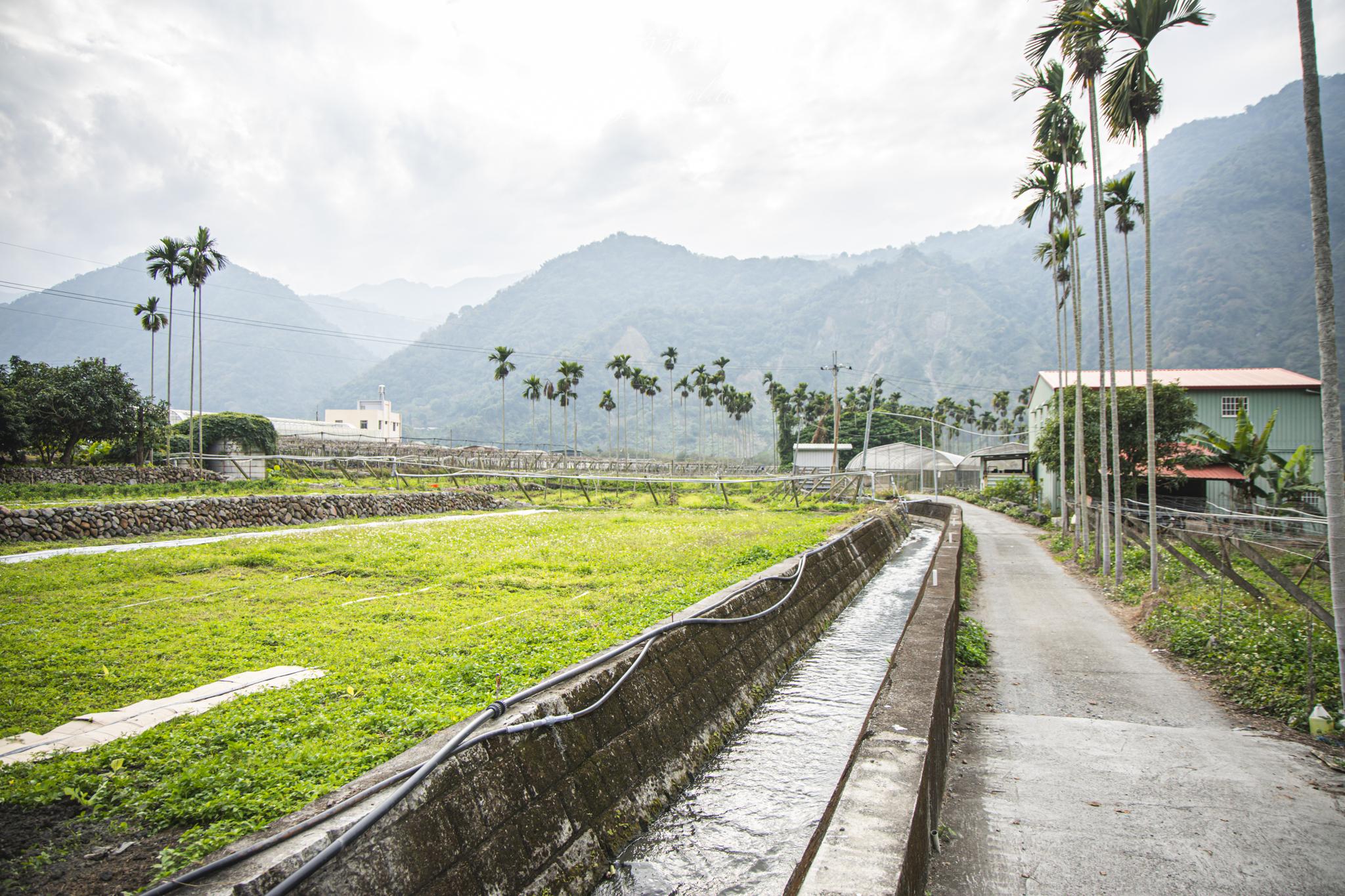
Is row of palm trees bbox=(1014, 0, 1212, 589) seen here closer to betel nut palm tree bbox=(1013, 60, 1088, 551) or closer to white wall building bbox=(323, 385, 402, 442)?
betel nut palm tree bbox=(1013, 60, 1088, 551)

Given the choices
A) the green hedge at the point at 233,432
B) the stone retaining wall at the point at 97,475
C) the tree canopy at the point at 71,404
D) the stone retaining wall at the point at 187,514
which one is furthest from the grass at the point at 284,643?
the green hedge at the point at 233,432

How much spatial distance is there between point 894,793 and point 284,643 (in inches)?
228

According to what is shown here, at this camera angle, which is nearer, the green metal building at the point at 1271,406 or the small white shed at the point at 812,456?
the green metal building at the point at 1271,406

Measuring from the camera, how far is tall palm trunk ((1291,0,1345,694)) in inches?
243

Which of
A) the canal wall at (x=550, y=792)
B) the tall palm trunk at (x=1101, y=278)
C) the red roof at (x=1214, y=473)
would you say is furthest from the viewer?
the red roof at (x=1214, y=473)

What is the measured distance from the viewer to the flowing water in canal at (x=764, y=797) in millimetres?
4074

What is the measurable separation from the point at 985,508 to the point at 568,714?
49.9 m

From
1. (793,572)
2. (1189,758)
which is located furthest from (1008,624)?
(1189,758)

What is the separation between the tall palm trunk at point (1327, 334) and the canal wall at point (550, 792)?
5384mm

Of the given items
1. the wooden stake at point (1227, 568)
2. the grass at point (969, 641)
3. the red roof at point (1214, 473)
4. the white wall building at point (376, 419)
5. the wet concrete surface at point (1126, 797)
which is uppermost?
the white wall building at point (376, 419)

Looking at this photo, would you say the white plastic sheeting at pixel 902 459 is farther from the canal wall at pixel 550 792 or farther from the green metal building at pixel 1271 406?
the canal wall at pixel 550 792

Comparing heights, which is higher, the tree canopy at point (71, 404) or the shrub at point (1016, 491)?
the tree canopy at point (71, 404)

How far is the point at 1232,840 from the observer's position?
471 cm

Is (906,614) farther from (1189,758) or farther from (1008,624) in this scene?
(1189,758)
